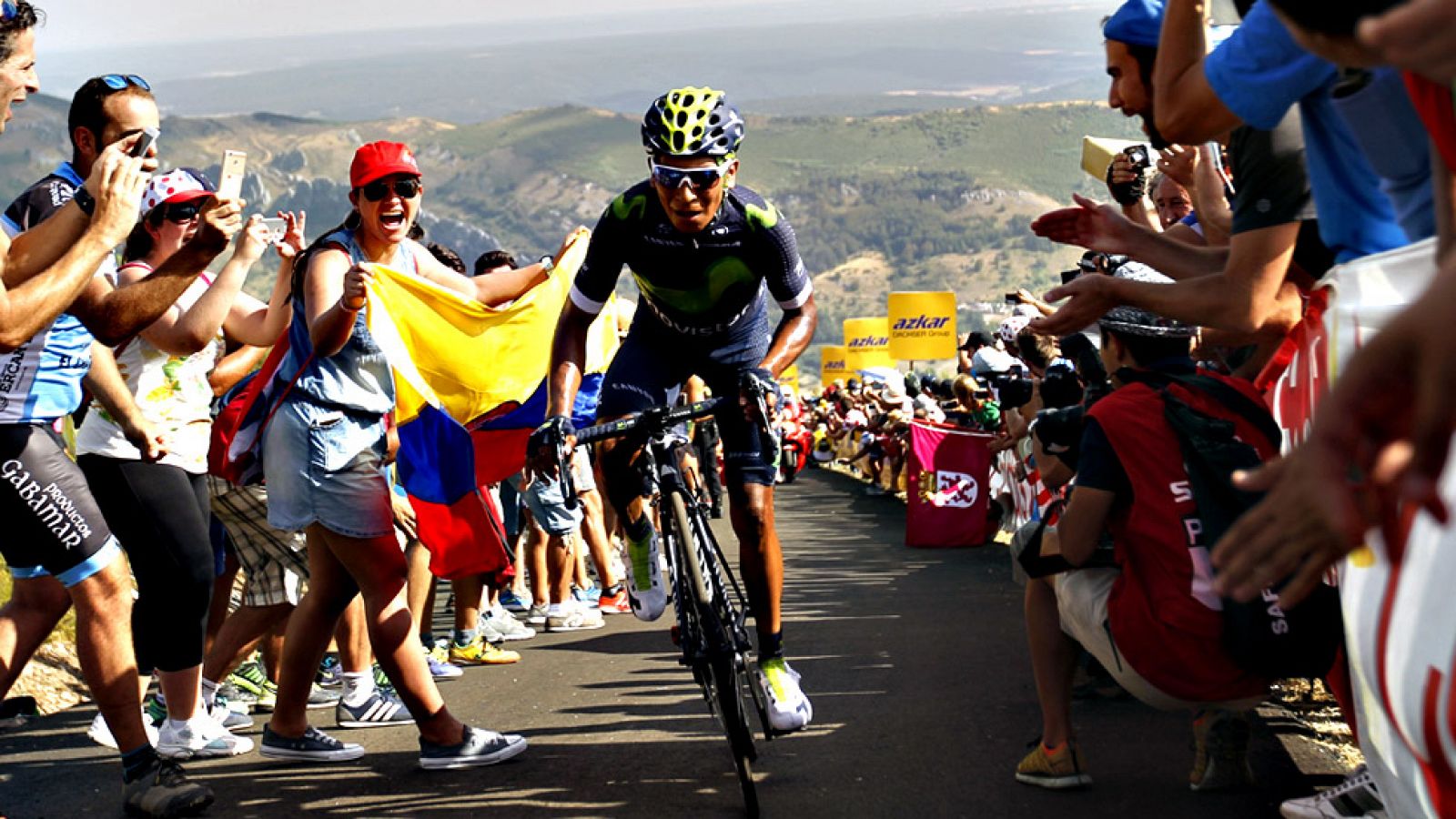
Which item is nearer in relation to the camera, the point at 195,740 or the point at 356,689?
the point at 195,740

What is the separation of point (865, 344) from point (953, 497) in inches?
2244

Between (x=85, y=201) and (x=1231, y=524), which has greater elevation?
(x=85, y=201)

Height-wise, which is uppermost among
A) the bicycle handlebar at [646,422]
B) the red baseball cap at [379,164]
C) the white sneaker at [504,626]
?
the red baseball cap at [379,164]

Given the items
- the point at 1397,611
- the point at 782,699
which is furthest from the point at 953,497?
the point at 1397,611

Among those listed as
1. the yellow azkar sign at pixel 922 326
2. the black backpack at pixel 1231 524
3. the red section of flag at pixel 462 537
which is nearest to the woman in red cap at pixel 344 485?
the red section of flag at pixel 462 537

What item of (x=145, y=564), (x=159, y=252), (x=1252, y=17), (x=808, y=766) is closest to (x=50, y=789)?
(x=145, y=564)

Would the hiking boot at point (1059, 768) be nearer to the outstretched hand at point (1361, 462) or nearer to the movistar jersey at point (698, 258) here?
the movistar jersey at point (698, 258)

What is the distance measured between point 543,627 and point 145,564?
545 centimetres

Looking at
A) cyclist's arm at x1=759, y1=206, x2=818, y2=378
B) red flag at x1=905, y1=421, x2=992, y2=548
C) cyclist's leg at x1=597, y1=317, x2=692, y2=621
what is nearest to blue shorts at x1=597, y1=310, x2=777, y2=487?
cyclist's leg at x1=597, y1=317, x2=692, y2=621

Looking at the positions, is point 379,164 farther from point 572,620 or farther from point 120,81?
point 572,620

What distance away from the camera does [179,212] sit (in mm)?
7156

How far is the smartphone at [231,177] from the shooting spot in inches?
220

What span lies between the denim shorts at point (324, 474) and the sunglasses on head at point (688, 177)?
1.51m

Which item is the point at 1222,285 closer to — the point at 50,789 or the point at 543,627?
the point at 50,789
